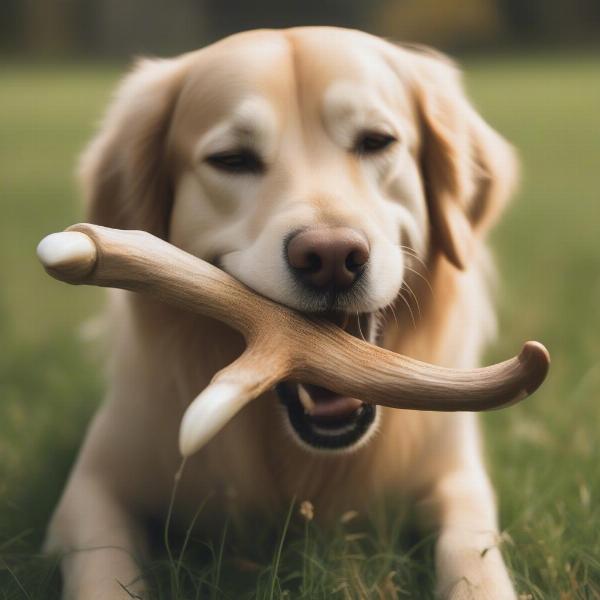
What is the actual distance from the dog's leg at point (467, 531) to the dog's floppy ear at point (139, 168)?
3.53ft

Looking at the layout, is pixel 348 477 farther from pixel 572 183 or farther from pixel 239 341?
pixel 572 183

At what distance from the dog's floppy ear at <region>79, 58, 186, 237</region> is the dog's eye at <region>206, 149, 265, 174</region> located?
29 centimetres

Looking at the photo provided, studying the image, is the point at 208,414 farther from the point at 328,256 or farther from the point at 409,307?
the point at 409,307

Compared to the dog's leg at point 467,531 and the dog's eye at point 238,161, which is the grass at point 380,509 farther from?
the dog's eye at point 238,161

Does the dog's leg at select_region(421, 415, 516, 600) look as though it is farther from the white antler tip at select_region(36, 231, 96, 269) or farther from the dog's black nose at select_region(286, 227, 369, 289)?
the white antler tip at select_region(36, 231, 96, 269)

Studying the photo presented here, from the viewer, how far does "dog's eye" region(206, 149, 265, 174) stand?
2521 millimetres

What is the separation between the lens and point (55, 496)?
3.08m

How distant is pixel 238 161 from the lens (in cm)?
255

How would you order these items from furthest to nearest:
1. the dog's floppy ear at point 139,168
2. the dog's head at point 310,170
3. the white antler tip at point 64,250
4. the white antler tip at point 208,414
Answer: the dog's floppy ear at point 139,168 < the dog's head at point 310,170 < the white antler tip at point 64,250 < the white antler tip at point 208,414

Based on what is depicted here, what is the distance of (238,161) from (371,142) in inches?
13.5

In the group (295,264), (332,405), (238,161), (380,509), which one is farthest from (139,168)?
(380,509)

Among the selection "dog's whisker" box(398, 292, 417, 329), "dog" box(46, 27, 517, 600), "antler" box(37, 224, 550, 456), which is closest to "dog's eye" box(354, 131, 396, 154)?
"dog" box(46, 27, 517, 600)

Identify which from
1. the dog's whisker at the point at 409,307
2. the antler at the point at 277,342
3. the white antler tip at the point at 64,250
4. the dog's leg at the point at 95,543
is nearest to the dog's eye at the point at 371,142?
the dog's whisker at the point at 409,307

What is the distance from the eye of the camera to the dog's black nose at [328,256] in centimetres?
215
